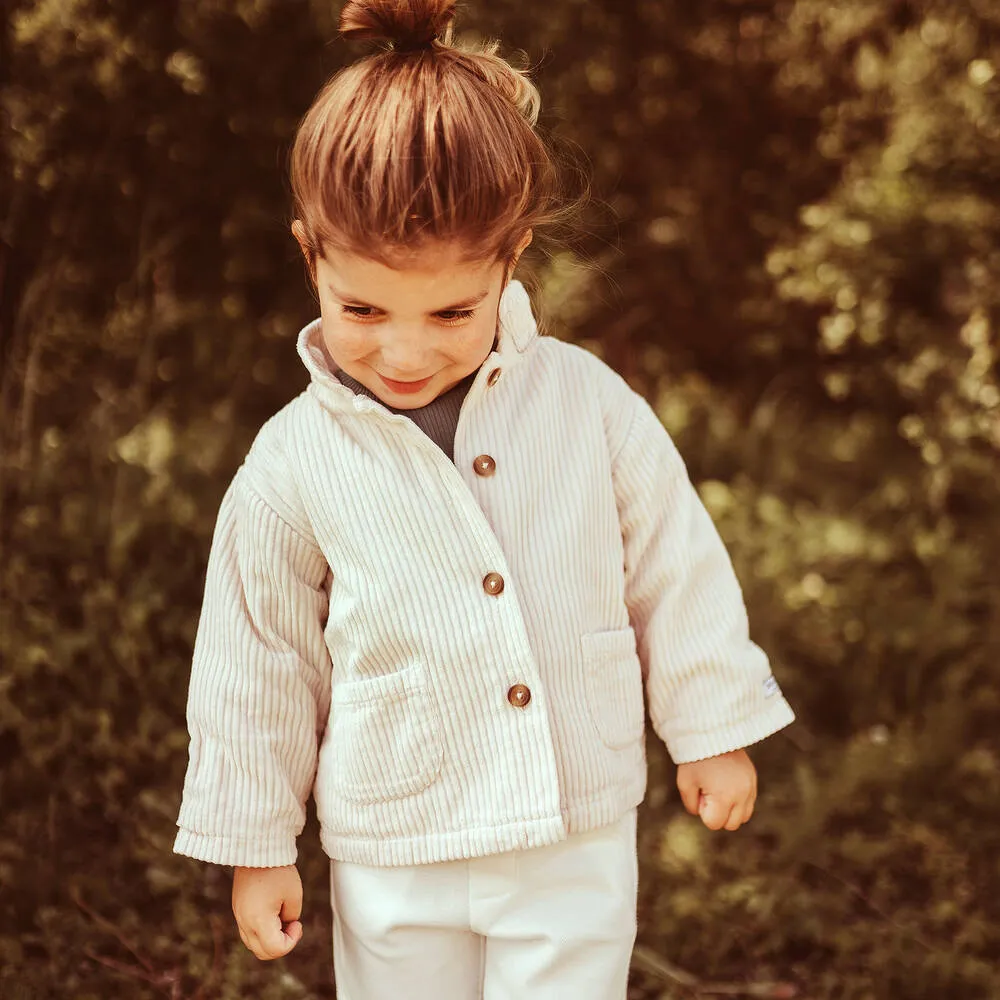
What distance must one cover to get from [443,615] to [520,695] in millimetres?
143

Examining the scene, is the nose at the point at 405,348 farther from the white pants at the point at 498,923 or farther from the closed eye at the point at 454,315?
the white pants at the point at 498,923

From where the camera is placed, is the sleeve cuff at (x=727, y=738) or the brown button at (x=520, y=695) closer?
the brown button at (x=520, y=695)

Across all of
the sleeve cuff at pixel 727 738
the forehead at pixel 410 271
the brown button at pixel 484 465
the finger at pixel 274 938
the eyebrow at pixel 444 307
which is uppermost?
the forehead at pixel 410 271

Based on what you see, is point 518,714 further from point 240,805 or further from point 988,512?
point 988,512

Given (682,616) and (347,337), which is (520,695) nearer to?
(682,616)

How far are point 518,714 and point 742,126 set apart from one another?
9.61 ft

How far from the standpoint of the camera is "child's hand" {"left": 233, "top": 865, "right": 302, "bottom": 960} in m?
1.90

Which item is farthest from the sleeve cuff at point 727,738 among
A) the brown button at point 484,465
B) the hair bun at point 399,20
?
the hair bun at point 399,20

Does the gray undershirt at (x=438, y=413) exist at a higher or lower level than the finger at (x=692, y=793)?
higher

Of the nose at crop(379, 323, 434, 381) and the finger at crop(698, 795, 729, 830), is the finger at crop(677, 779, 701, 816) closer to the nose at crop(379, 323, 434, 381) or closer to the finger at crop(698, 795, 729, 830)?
the finger at crop(698, 795, 729, 830)

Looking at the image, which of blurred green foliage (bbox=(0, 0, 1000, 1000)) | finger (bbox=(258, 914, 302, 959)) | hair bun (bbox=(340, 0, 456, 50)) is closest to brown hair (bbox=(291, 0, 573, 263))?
hair bun (bbox=(340, 0, 456, 50))

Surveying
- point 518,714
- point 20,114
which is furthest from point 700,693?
point 20,114

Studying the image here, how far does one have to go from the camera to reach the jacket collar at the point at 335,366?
182cm

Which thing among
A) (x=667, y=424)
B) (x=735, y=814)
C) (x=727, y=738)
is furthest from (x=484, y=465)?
(x=667, y=424)
